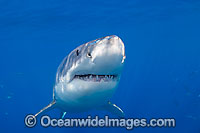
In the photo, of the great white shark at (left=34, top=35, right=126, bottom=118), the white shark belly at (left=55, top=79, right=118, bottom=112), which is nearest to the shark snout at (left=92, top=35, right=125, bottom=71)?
the great white shark at (left=34, top=35, right=126, bottom=118)

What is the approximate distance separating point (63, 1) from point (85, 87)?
50.4 ft

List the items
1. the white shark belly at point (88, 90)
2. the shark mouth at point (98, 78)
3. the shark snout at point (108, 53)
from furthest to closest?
the white shark belly at point (88, 90) → the shark mouth at point (98, 78) → the shark snout at point (108, 53)

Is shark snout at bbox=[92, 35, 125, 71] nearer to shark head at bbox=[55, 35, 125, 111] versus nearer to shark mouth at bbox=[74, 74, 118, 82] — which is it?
shark head at bbox=[55, 35, 125, 111]

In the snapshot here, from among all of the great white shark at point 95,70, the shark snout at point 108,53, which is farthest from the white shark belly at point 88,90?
the shark snout at point 108,53

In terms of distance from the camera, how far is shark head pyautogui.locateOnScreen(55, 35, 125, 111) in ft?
7.82

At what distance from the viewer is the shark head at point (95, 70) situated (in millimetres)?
2383

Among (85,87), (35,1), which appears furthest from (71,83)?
(35,1)

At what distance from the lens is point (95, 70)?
258cm

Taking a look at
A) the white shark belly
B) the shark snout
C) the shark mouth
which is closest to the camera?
the shark snout

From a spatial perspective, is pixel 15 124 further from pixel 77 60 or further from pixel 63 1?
pixel 77 60

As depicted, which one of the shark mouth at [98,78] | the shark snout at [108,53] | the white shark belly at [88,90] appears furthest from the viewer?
the white shark belly at [88,90]

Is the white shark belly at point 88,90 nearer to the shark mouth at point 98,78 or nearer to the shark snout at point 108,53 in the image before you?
the shark mouth at point 98,78

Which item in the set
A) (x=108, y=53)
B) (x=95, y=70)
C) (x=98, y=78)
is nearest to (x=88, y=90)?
(x=98, y=78)

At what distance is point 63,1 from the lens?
654 inches
